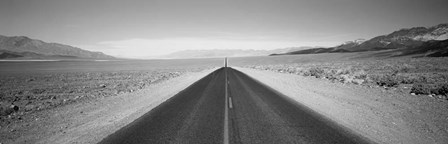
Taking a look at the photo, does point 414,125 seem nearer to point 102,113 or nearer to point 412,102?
point 412,102

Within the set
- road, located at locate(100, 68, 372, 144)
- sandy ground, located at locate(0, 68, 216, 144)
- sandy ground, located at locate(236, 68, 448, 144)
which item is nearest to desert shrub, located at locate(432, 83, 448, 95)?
sandy ground, located at locate(236, 68, 448, 144)

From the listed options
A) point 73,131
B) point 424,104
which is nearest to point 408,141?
point 424,104

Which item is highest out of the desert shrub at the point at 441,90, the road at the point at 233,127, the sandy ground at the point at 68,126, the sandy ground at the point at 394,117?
the desert shrub at the point at 441,90

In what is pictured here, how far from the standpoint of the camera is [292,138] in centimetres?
540

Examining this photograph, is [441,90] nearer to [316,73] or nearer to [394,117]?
[394,117]

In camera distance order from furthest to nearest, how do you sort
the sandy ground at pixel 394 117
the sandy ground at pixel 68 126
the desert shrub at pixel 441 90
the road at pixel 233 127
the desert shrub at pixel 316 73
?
the desert shrub at pixel 316 73 → the desert shrub at pixel 441 90 → the sandy ground at pixel 68 126 → the sandy ground at pixel 394 117 → the road at pixel 233 127

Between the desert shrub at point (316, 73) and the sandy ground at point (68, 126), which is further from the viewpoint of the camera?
the desert shrub at point (316, 73)

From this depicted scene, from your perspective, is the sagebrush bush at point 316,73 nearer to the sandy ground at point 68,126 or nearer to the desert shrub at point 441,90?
the desert shrub at point 441,90

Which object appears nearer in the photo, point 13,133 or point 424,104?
point 13,133

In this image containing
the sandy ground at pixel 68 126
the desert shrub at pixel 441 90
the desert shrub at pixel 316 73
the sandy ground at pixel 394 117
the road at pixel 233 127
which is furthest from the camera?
the desert shrub at pixel 316 73

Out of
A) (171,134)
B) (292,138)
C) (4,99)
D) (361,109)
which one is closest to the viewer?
(292,138)

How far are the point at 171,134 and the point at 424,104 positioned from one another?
35.4ft

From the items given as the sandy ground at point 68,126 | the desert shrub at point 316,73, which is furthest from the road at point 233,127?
the desert shrub at point 316,73

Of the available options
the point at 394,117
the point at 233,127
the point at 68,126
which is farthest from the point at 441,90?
the point at 68,126
